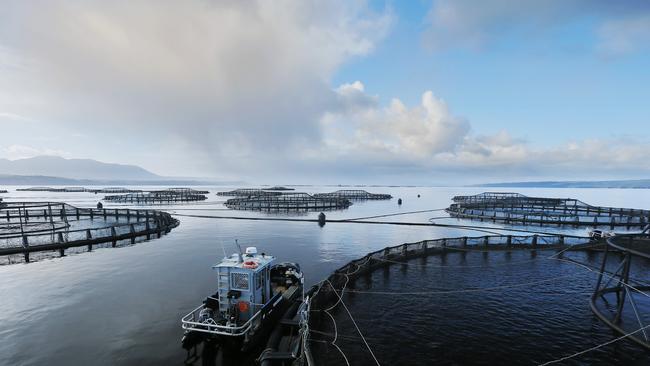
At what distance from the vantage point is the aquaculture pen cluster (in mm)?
18180

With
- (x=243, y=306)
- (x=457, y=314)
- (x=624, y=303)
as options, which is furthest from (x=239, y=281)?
(x=624, y=303)

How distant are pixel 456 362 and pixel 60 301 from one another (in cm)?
3140

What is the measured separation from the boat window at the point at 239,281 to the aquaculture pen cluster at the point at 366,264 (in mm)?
4128

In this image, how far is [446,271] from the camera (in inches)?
1148

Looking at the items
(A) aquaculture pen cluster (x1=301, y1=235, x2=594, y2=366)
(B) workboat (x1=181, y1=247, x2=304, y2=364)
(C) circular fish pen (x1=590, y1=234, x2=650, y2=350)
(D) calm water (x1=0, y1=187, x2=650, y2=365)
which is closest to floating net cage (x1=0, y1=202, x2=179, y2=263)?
(D) calm water (x1=0, y1=187, x2=650, y2=365)

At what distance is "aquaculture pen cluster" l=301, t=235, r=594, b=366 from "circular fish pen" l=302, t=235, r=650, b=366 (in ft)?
0.34

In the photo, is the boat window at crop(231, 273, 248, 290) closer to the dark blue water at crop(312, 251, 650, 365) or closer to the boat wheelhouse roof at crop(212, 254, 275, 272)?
the boat wheelhouse roof at crop(212, 254, 275, 272)

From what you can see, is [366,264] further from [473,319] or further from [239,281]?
[239,281]

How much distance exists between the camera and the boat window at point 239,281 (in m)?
18.0

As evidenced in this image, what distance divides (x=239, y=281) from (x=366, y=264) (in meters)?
14.8

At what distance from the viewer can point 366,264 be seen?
29188 mm

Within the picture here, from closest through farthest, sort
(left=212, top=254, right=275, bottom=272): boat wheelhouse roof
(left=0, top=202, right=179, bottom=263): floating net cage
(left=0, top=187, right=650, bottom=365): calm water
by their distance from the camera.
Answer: (left=0, top=187, right=650, bottom=365): calm water
(left=212, top=254, right=275, bottom=272): boat wheelhouse roof
(left=0, top=202, right=179, bottom=263): floating net cage

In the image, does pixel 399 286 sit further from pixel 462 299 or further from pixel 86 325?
pixel 86 325

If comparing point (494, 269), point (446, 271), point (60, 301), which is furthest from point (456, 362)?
point (60, 301)
